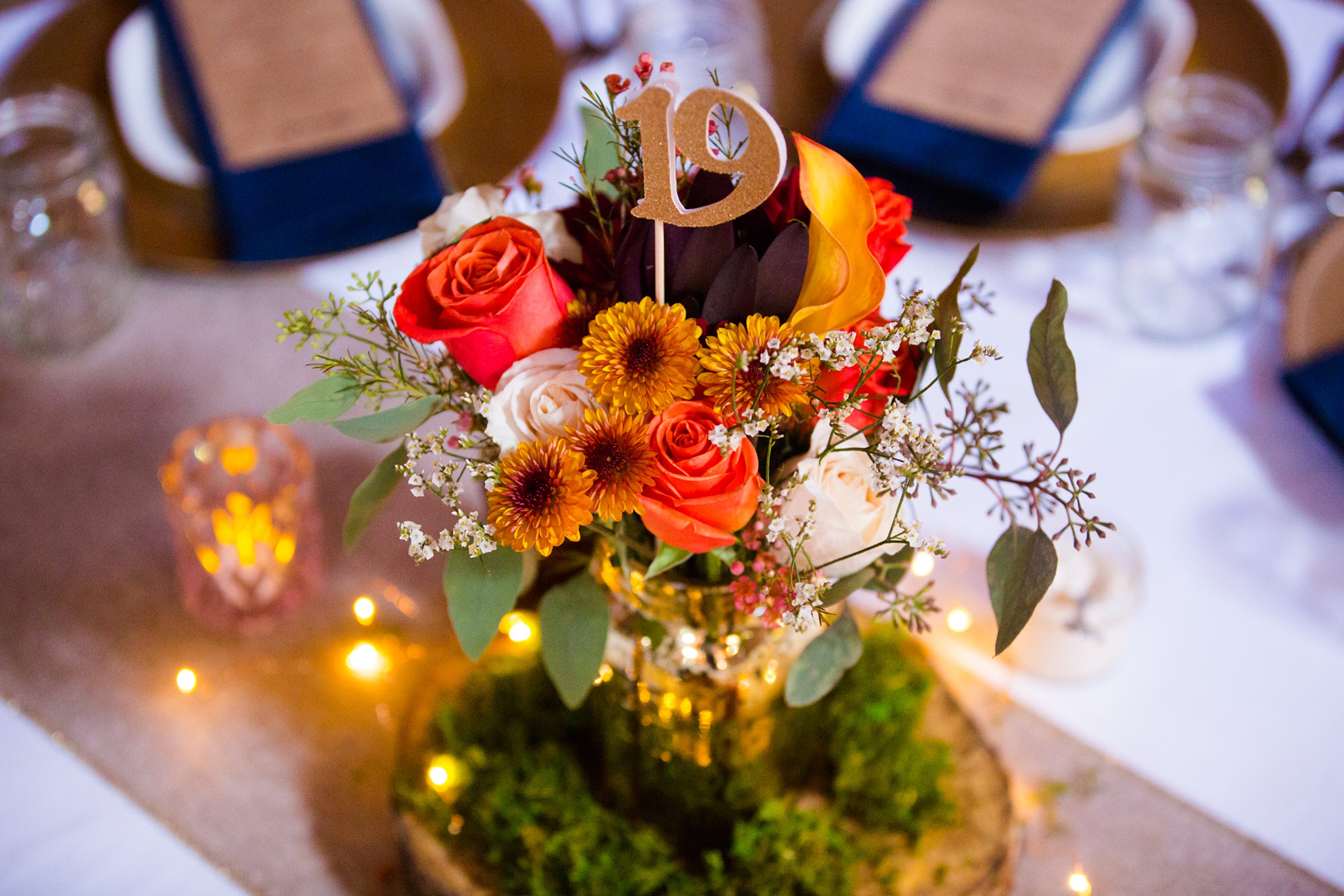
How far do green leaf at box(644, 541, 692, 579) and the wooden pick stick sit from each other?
118mm

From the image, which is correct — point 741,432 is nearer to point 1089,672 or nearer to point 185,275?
point 1089,672

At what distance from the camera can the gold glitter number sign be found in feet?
1.43

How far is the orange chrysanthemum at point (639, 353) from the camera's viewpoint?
0.46 metres

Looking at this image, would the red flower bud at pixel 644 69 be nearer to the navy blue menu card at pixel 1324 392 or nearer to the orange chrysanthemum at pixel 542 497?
the orange chrysanthemum at pixel 542 497

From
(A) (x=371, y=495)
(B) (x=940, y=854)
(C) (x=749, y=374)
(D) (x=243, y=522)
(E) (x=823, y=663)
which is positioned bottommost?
(B) (x=940, y=854)

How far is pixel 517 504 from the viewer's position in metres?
0.46

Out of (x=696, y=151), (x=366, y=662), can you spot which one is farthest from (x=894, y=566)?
(x=366, y=662)

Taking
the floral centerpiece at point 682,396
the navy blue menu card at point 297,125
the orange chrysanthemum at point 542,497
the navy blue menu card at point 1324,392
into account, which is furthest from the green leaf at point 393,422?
the navy blue menu card at point 1324,392

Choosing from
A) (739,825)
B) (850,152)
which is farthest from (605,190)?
(850,152)

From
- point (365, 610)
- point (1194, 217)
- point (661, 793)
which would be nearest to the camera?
point (661, 793)

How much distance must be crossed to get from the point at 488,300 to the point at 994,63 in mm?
822

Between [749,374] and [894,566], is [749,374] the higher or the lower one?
the higher one

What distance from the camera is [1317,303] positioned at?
3.13 ft

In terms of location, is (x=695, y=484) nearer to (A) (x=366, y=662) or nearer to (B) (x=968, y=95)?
(A) (x=366, y=662)
